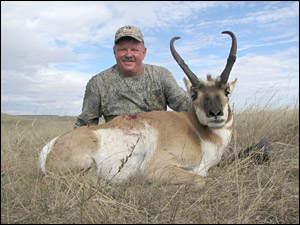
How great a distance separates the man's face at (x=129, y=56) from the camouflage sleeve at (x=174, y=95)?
24.2 inches

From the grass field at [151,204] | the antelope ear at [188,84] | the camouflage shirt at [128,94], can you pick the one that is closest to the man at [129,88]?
the camouflage shirt at [128,94]

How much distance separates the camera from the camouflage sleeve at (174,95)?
558cm

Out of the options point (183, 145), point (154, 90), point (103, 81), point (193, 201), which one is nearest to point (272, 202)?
point (193, 201)

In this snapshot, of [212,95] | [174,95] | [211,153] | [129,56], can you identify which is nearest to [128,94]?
[129,56]

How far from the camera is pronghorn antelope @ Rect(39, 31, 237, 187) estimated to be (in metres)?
3.95

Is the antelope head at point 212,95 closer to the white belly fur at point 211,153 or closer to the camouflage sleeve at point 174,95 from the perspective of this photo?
the white belly fur at point 211,153

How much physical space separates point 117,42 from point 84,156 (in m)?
2.74

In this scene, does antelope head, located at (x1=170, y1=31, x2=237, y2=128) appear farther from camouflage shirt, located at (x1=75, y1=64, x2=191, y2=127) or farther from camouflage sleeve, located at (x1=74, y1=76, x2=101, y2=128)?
camouflage sleeve, located at (x1=74, y1=76, x2=101, y2=128)

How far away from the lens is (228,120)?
4305 mm

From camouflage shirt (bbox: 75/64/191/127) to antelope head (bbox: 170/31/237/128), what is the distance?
1.11 m

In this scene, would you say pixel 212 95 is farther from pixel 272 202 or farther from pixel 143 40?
pixel 143 40

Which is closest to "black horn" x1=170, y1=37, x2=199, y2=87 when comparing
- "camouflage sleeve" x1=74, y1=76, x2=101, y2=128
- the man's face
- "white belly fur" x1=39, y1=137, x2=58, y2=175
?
the man's face

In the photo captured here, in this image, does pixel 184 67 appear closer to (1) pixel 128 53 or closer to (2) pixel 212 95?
(2) pixel 212 95

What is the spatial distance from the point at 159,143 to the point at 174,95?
179 cm
